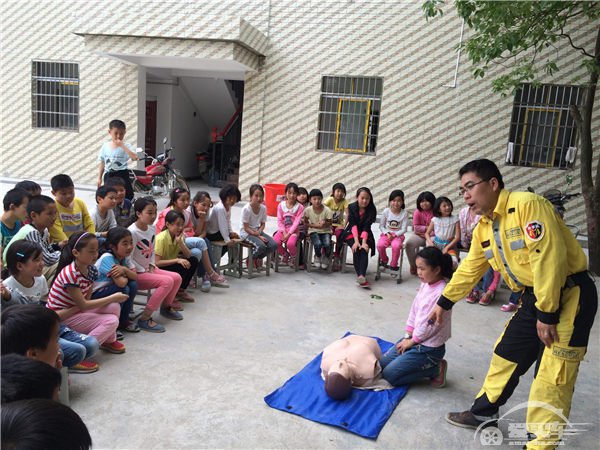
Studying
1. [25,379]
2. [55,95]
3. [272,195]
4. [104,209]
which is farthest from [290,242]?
[55,95]

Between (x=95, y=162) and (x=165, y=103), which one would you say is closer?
(x=95, y=162)

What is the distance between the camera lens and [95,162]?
10.3 metres

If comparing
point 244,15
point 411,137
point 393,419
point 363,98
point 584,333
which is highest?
point 244,15

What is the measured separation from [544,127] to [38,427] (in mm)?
9033

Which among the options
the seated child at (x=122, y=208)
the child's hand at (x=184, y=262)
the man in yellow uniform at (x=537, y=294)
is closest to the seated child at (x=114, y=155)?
the seated child at (x=122, y=208)

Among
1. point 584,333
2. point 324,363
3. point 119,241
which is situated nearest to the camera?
point 584,333

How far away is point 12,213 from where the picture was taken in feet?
12.3

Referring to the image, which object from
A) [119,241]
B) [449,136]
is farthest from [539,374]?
[449,136]

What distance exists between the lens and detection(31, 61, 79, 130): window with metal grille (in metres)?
10.2

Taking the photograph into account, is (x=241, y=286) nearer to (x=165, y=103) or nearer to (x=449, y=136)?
(x=449, y=136)

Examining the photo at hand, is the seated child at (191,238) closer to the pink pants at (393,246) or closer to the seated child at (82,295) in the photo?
the seated child at (82,295)

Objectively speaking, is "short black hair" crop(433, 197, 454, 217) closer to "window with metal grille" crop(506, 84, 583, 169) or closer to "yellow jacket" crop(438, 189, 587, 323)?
"yellow jacket" crop(438, 189, 587, 323)

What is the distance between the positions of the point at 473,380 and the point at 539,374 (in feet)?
3.54

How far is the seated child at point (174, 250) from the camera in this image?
436 centimetres
